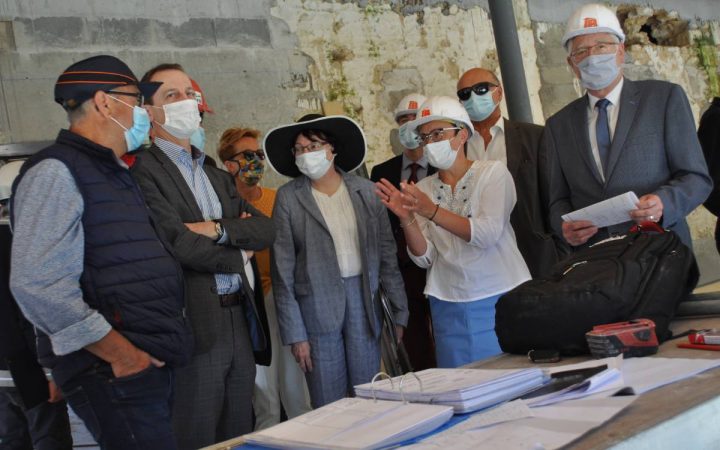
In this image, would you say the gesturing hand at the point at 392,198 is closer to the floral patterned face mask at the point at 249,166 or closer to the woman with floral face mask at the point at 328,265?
the woman with floral face mask at the point at 328,265

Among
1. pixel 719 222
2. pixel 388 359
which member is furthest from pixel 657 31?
pixel 388 359

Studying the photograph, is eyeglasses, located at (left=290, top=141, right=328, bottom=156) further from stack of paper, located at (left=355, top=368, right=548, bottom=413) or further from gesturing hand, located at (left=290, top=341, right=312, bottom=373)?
stack of paper, located at (left=355, top=368, right=548, bottom=413)

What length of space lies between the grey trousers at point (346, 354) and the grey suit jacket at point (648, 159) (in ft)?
3.30

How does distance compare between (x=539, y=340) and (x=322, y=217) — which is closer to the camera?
(x=539, y=340)

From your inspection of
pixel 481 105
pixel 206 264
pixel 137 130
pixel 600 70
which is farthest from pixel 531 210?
pixel 137 130

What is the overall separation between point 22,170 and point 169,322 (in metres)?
0.60

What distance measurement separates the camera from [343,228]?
3332 millimetres

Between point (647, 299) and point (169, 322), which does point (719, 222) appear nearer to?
point (647, 299)

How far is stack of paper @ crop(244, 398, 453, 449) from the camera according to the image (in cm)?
119

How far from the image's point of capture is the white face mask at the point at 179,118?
9.51ft

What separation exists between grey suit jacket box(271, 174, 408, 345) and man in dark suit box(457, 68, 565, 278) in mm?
679

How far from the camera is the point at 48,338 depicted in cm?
219

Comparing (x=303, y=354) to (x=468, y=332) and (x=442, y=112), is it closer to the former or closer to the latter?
(x=468, y=332)

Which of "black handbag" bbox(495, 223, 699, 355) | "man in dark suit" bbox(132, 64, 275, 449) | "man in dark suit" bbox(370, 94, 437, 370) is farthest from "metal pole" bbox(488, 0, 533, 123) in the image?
"black handbag" bbox(495, 223, 699, 355)
